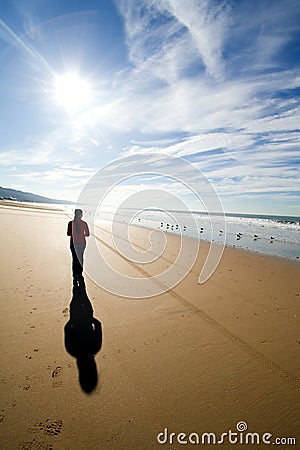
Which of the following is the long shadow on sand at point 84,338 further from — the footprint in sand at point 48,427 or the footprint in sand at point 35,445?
the footprint in sand at point 35,445

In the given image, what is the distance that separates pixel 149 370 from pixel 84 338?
5.81 feet

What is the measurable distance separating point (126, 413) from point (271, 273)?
38.5 ft

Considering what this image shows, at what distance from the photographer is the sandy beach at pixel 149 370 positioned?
11.3 ft

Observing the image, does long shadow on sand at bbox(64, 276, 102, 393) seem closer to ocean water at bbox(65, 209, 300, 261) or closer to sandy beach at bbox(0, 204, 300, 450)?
sandy beach at bbox(0, 204, 300, 450)

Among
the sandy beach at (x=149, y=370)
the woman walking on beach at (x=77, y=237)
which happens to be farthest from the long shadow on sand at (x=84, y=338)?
the woman walking on beach at (x=77, y=237)

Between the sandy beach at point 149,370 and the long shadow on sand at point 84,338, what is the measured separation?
0.36 feet

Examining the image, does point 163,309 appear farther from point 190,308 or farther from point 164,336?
point 164,336

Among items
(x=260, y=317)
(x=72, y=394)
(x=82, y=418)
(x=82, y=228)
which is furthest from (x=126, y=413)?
(x=82, y=228)

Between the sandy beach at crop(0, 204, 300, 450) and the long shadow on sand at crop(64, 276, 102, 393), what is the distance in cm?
11

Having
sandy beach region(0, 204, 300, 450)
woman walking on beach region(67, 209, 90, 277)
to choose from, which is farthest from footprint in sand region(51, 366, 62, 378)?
woman walking on beach region(67, 209, 90, 277)

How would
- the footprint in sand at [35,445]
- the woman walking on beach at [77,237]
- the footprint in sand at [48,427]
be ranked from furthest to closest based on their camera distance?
the woman walking on beach at [77,237]
the footprint in sand at [48,427]
the footprint in sand at [35,445]

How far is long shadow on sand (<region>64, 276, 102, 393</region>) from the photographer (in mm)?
4371

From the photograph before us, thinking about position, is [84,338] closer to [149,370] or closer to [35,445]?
[149,370]

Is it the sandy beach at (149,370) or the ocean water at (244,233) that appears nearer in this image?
the sandy beach at (149,370)
